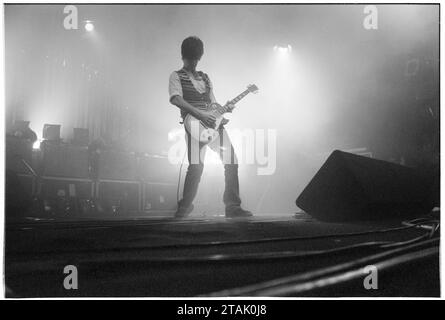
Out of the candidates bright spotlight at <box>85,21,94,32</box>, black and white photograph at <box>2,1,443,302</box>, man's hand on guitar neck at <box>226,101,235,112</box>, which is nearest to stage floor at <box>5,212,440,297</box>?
black and white photograph at <box>2,1,443,302</box>

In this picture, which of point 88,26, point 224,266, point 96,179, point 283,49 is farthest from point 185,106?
point 96,179

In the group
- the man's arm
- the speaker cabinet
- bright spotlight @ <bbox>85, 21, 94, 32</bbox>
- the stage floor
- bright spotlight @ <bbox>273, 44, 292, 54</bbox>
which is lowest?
the stage floor

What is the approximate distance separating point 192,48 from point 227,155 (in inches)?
29.3

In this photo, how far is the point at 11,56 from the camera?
64.5 inches

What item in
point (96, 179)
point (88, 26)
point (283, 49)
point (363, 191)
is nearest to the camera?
point (363, 191)

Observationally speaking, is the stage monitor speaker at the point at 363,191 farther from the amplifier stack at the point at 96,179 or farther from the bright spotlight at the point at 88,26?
the amplifier stack at the point at 96,179

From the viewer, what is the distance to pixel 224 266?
3.01 feet

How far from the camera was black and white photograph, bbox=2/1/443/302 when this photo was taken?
3.03 ft

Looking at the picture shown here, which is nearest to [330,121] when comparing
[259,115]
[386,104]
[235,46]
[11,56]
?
[386,104]

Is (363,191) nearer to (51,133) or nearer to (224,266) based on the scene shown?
(224,266)

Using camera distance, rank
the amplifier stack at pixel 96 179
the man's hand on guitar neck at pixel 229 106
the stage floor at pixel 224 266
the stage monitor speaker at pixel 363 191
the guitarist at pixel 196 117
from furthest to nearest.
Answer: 1. the amplifier stack at pixel 96 179
2. the man's hand on guitar neck at pixel 229 106
3. the guitarist at pixel 196 117
4. the stage monitor speaker at pixel 363 191
5. the stage floor at pixel 224 266

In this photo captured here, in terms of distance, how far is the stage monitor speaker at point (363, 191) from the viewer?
1592 mm

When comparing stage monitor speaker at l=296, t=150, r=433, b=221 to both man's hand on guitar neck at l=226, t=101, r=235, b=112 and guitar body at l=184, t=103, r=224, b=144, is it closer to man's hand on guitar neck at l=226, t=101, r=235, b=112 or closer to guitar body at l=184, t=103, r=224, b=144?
guitar body at l=184, t=103, r=224, b=144

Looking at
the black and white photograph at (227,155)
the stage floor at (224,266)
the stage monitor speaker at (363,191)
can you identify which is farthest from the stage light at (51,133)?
the stage monitor speaker at (363,191)
